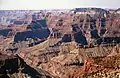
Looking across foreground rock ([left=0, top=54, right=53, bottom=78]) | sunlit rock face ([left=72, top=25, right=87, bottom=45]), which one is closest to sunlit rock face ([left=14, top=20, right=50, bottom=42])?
sunlit rock face ([left=72, top=25, right=87, bottom=45])

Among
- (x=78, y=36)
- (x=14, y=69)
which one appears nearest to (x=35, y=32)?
(x=78, y=36)

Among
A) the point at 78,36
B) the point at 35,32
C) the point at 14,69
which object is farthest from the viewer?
the point at 35,32

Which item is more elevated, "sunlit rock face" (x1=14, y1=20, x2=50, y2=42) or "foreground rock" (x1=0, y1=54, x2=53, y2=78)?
"foreground rock" (x1=0, y1=54, x2=53, y2=78)

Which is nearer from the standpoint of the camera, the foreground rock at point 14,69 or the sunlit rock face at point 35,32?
the foreground rock at point 14,69

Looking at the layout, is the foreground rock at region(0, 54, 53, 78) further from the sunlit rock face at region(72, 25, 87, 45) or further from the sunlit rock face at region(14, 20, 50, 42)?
the sunlit rock face at region(14, 20, 50, 42)

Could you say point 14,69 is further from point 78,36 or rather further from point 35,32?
point 35,32

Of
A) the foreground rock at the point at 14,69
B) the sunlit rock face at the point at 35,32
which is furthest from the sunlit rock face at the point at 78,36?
the foreground rock at the point at 14,69

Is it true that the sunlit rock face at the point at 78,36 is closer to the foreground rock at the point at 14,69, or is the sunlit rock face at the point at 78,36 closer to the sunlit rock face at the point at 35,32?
the sunlit rock face at the point at 35,32

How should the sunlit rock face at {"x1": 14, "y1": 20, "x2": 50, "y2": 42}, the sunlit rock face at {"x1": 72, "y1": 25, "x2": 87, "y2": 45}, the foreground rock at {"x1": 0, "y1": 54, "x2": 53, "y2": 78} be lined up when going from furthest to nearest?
the sunlit rock face at {"x1": 14, "y1": 20, "x2": 50, "y2": 42}
the sunlit rock face at {"x1": 72, "y1": 25, "x2": 87, "y2": 45}
the foreground rock at {"x1": 0, "y1": 54, "x2": 53, "y2": 78}

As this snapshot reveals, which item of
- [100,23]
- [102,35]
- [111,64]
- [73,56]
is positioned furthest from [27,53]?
[111,64]

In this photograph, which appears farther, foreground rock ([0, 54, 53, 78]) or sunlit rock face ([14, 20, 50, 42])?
sunlit rock face ([14, 20, 50, 42])
